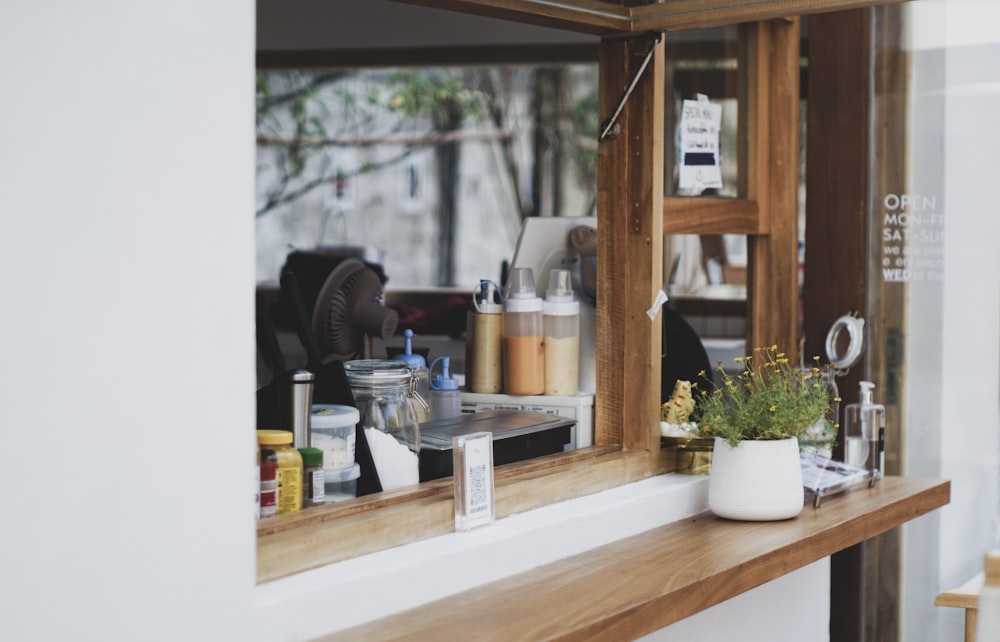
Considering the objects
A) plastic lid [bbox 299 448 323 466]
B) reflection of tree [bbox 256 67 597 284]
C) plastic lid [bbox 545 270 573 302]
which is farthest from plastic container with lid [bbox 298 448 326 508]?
reflection of tree [bbox 256 67 597 284]

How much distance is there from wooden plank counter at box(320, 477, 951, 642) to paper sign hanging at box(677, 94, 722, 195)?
2.60 feet

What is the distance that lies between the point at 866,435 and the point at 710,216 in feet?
2.15

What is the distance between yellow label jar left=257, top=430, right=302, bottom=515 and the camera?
6.67 feet

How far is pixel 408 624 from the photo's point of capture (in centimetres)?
189

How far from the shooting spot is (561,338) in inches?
111

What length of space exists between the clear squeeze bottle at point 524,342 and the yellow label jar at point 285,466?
831 millimetres

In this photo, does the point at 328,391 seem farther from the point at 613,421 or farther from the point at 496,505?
the point at 613,421

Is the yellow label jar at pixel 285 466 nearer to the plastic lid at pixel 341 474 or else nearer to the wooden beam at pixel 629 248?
the plastic lid at pixel 341 474

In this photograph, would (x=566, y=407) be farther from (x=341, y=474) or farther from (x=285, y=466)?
(x=285, y=466)

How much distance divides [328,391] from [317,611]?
0.61 meters

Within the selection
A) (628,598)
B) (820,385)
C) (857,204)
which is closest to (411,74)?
(857,204)

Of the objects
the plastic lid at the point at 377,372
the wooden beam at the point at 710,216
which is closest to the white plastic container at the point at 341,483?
the plastic lid at the point at 377,372

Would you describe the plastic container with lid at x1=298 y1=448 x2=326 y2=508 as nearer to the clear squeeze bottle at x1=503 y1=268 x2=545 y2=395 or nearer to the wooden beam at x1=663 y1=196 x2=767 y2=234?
the clear squeeze bottle at x1=503 y1=268 x2=545 y2=395

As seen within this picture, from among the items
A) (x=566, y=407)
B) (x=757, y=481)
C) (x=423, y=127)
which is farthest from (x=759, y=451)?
(x=423, y=127)
